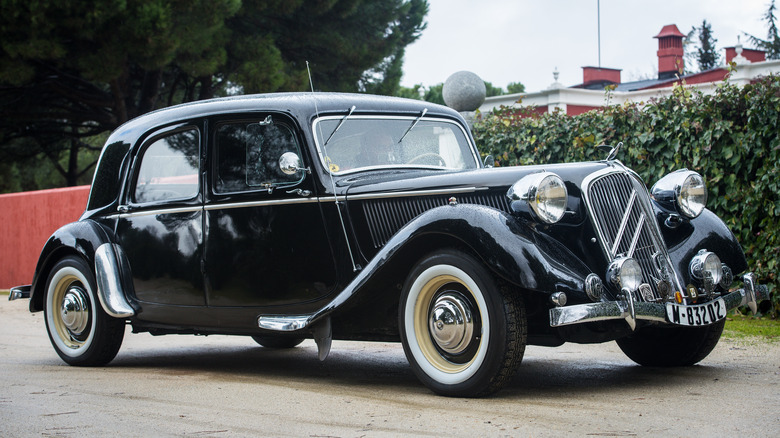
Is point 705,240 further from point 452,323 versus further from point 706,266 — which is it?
point 452,323

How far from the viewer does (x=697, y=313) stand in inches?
177

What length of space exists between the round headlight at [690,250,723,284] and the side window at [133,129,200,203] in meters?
3.23

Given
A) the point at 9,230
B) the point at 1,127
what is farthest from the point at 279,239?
the point at 1,127

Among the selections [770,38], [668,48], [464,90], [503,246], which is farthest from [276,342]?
[770,38]

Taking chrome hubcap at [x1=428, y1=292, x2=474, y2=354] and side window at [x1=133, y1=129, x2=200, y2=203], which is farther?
side window at [x1=133, y1=129, x2=200, y2=203]

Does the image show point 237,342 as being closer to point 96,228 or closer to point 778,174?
point 96,228

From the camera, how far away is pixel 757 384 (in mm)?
4621

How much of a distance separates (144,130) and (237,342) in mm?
2433

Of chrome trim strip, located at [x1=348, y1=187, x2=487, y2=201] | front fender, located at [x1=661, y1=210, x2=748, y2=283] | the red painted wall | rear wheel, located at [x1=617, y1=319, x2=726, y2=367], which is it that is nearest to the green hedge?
front fender, located at [x1=661, y1=210, x2=748, y2=283]

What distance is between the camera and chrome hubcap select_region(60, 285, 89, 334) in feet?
20.8

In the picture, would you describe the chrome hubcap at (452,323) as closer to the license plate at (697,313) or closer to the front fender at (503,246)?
the front fender at (503,246)

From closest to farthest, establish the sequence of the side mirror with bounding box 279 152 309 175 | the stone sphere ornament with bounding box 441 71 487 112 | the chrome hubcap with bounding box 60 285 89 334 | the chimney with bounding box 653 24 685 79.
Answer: the side mirror with bounding box 279 152 309 175
the chrome hubcap with bounding box 60 285 89 334
the stone sphere ornament with bounding box 441 71 487 112
the chimney with bounding box 653 24 685 79

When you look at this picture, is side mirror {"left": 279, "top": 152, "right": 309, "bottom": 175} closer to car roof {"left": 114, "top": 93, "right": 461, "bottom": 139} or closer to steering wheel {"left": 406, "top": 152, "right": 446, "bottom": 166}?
car roof {"left": 114, "top": 93, "right": 461, "bottom": 139}

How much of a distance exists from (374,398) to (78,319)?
2.91m
